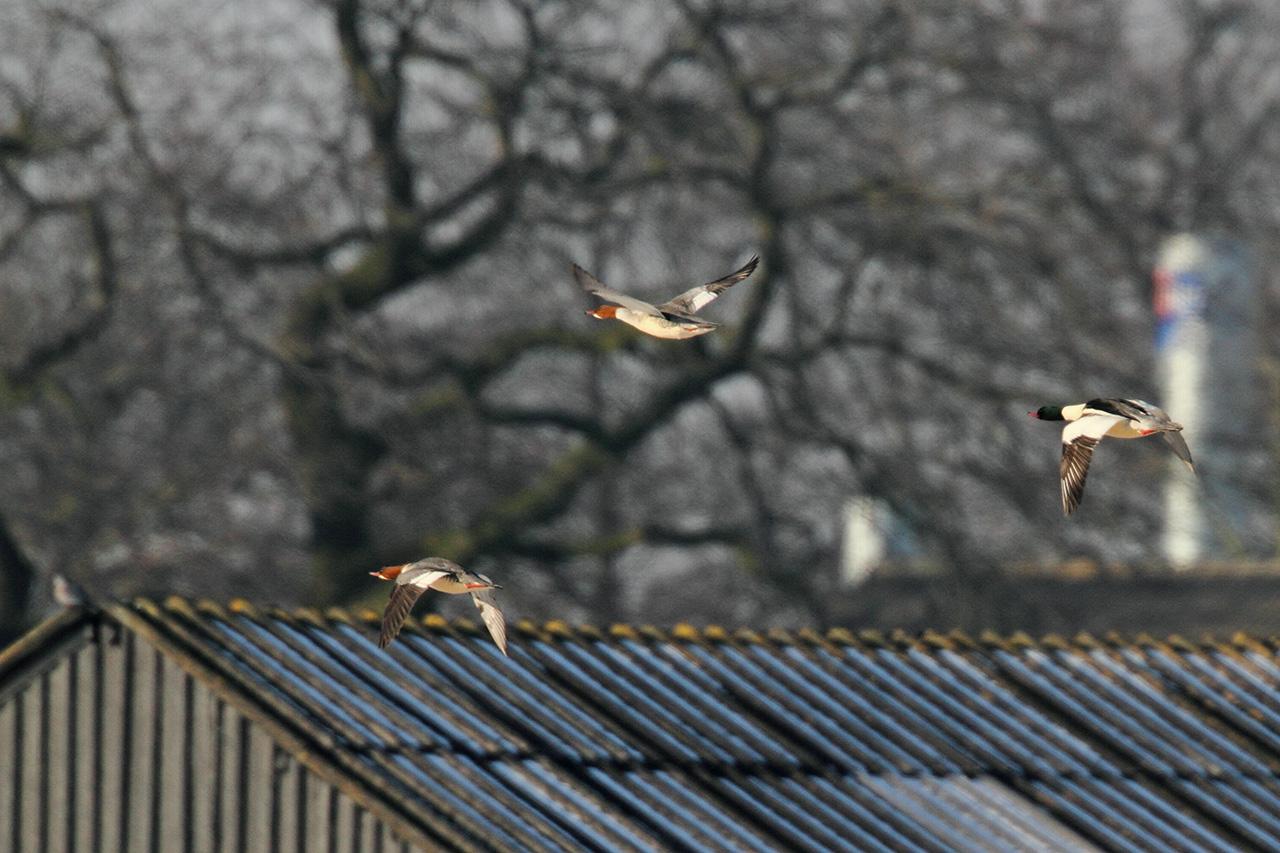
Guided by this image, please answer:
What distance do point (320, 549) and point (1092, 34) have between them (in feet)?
45.0

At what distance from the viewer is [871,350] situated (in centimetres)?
3675

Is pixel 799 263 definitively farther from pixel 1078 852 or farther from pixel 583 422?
pixel 1078 852

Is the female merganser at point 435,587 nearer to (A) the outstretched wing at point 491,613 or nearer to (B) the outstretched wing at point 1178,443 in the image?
(A) the outstretched wing at point 491,613

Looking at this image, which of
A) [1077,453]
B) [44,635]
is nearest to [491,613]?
[1077,453]

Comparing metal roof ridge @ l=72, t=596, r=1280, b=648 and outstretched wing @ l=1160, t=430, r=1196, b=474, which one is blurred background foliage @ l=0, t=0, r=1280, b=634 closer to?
metal roof ridge @ l=72, t=596, r=1280, b=648

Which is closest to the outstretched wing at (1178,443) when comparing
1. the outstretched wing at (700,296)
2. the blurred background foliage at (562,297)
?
the outstretched wing at (700,296)

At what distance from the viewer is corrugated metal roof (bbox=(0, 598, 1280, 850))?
46.7ft

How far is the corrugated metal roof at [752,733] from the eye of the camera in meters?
14.2

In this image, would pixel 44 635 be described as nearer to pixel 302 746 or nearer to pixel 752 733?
pixel 302 746

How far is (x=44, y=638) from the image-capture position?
15383mm

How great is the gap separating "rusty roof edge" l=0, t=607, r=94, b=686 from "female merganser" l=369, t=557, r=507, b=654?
3709 mm

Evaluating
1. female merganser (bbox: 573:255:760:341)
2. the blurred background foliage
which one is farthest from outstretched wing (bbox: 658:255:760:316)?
the blurred background foliage

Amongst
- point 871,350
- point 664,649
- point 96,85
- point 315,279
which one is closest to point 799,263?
point 871,350

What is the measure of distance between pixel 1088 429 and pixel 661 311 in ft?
5.36
